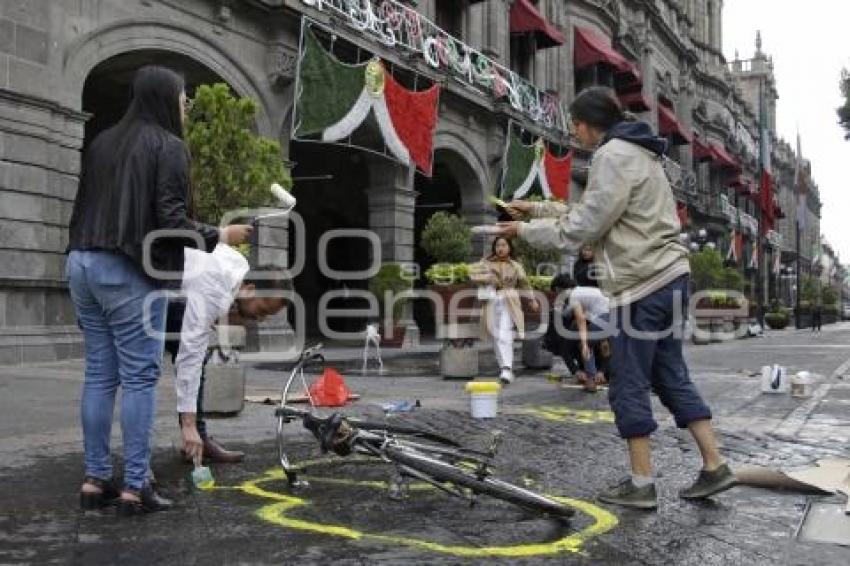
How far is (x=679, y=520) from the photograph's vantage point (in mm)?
3895

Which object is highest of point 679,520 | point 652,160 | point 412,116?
point 412,116

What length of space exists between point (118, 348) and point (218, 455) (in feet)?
4.46

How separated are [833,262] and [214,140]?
16136 cm

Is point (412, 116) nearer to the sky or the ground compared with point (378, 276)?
nearer to the sky

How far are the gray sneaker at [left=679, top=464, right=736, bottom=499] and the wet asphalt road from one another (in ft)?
0.27

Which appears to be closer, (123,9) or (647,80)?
(123,9)

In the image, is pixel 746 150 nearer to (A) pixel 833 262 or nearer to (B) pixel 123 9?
(B) pixel 123 9

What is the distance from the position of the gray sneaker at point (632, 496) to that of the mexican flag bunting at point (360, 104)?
42.8 feet

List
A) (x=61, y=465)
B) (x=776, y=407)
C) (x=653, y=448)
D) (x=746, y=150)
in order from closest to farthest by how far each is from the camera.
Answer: (x=61, y=465) → (x=653, y=448) → (x=776, y=407) → (x=746, y=150)

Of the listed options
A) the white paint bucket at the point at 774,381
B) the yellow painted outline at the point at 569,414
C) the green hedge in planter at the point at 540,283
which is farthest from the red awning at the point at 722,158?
the yellow painted outline at the point at 569,414

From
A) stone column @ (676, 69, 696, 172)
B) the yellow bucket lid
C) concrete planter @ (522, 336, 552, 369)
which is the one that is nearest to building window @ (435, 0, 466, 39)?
concrete planter @ (522, 336, 552, 369)

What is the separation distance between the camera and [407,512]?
393 cm

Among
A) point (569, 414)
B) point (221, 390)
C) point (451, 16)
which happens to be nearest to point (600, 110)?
point (221, 390)

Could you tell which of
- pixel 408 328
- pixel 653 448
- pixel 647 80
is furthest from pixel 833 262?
pixel 653 448
